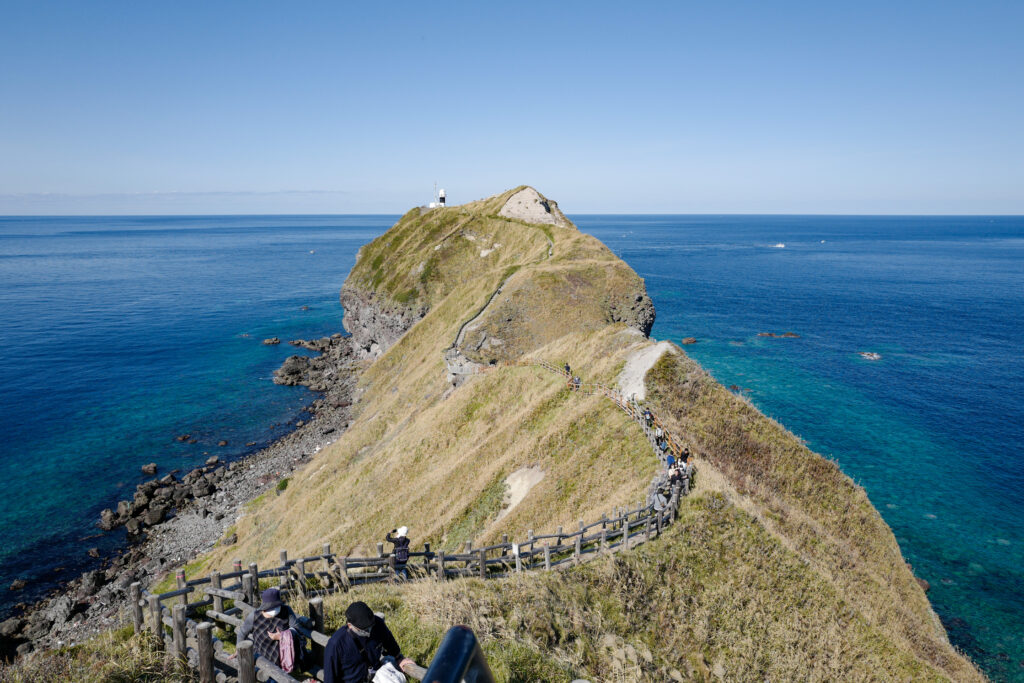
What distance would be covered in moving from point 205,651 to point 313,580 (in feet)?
22.4

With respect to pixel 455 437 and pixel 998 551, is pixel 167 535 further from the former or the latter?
pixel 998 551

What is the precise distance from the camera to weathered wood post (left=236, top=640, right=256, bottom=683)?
7754 millimetres

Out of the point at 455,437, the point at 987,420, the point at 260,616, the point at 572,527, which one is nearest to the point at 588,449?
the point at 572,527

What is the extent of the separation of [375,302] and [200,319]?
49.0m

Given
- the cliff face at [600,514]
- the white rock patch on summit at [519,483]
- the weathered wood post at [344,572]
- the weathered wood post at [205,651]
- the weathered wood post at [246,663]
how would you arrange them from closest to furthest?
the weathered wood post at [246,663] < the weathered wood post at [205,651] < the cliff face at [600,514] < the weathered wood post at [344,572] < the white rock patch on summit at [519,483]

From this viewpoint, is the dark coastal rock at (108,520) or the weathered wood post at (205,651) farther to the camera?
the dark coastal rock at (108,520)

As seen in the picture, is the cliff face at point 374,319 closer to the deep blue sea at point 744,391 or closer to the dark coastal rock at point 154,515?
the deep blue sea at point 744,391

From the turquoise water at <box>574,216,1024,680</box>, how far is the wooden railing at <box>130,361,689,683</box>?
25266 millimetres

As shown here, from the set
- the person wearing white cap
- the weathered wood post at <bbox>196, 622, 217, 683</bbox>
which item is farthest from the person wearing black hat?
the person wearing white cap

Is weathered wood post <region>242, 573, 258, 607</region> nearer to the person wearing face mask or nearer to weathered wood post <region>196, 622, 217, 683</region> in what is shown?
weathered wood post <region>196, 622, 217, 683</region>

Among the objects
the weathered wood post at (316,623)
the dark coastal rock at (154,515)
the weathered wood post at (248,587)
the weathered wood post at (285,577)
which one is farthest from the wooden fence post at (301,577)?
the dark coastal rock at (154,515)

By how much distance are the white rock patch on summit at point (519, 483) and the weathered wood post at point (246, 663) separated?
16302mm

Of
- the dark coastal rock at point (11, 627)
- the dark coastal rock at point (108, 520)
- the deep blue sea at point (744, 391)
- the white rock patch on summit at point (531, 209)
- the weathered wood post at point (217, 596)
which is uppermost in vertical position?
the white rock patch on summit at point (531, 209)

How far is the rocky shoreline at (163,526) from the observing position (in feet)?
104
